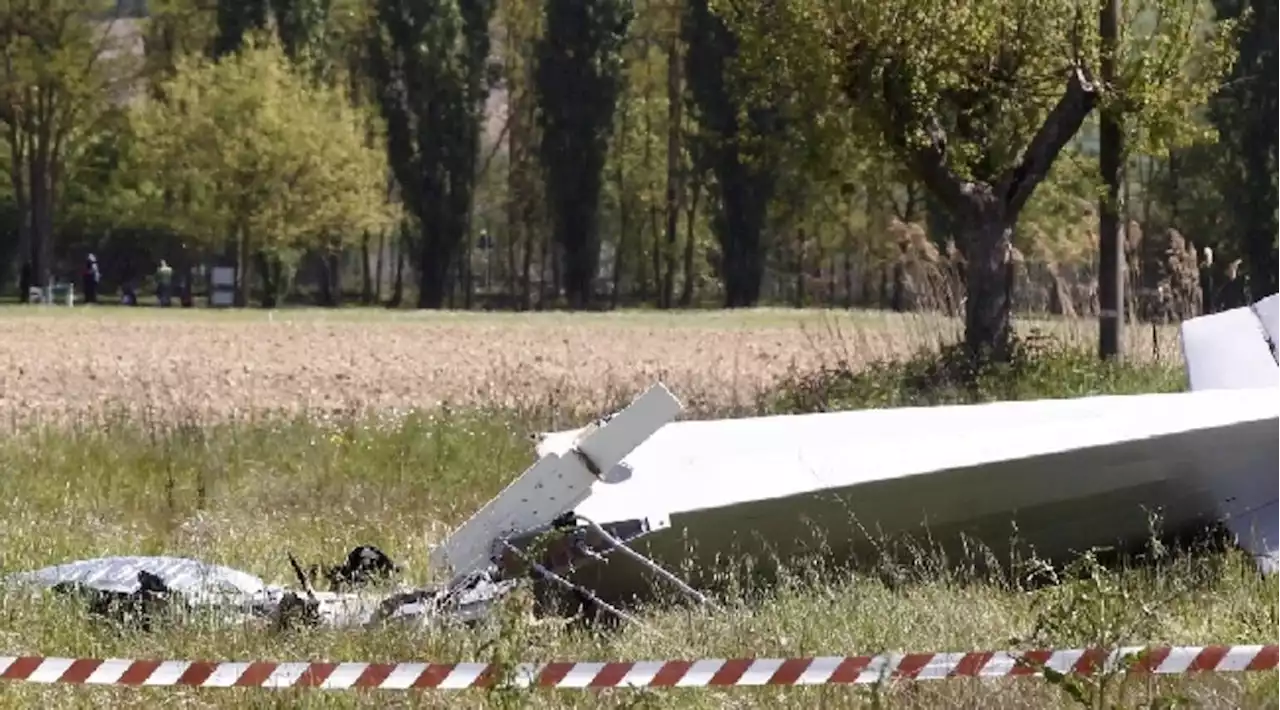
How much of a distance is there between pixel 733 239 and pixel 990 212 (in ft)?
151

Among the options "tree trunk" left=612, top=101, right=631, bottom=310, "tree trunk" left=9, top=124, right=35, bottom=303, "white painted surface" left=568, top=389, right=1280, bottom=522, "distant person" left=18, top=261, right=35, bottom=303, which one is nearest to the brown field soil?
"white painted surface" left=568, top=389, right=1280, bottom=522

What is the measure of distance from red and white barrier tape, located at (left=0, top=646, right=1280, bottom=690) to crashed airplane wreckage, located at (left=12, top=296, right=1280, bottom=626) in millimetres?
969

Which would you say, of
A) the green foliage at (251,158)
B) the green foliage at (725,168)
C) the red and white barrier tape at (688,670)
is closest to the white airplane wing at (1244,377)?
the red and white barrier tape at (688,670)

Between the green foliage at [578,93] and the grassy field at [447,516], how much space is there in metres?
38.3

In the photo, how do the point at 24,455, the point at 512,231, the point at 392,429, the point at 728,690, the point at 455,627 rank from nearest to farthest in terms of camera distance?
the point at 728,690
the point at 455,627
the point at 24,455
the point at 392,429
the point at 512,231

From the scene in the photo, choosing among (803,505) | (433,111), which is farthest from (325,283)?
(803,505)

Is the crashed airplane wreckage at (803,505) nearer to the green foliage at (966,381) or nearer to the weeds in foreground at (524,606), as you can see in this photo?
the weeds in foreground at (524,606)

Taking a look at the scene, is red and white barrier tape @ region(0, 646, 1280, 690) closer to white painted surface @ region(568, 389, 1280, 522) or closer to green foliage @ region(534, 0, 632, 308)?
white painted surface @ region(568, 389, 1280, 522)

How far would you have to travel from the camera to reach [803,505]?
21.4ft

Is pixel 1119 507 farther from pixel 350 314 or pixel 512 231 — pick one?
pixel 512 231

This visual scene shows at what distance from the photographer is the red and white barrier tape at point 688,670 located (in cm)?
482

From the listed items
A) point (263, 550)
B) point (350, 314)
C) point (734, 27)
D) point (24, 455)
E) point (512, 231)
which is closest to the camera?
point (263, 550)

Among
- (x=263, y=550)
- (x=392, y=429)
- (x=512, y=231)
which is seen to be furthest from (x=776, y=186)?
(x=263, y=550)

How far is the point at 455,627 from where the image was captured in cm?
601
